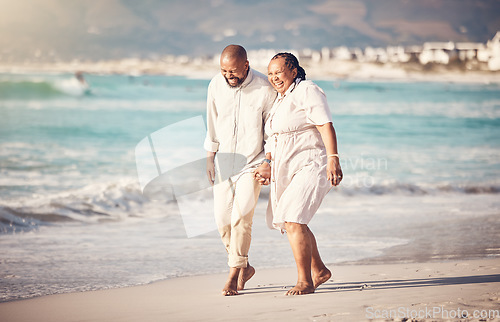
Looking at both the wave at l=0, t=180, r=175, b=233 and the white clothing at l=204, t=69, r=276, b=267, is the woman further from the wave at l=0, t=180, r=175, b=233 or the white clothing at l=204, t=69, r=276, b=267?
the wave at l=0, t=180, r=175, b=233

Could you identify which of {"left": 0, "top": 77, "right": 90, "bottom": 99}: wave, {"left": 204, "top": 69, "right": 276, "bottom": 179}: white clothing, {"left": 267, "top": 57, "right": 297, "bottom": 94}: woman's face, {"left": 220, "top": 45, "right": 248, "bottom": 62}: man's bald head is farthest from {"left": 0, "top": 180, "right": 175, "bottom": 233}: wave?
{"left": 0, "top": 77, "right": 90, "bottom": 99}: wave

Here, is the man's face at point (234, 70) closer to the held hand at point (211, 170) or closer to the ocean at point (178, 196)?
the held hand at point (211, 170)

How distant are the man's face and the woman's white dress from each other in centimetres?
29

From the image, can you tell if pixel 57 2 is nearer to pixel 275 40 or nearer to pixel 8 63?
pixel 8 63

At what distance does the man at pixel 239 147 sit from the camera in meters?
4.14

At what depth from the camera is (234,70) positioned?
159 inches

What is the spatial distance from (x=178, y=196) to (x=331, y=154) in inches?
307

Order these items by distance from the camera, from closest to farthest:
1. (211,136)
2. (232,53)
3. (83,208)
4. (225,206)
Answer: (232,53) → (225,206) → (211,136) → (83,208)

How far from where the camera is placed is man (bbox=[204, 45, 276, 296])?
414cm

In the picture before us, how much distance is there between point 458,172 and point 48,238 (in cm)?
1037

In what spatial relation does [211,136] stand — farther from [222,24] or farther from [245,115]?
[222,24]

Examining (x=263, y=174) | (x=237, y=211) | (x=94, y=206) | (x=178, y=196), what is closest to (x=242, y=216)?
(x=237, y=211)

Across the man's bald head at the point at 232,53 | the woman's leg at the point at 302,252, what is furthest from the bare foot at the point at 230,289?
the man's bald head at the point at 232,53

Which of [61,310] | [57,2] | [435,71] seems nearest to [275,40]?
[435,71]
